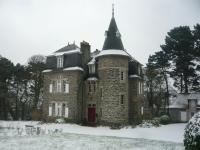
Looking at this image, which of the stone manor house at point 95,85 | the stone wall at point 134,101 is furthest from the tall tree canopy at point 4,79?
the stone wall at point 134,101

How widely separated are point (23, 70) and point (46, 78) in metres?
10.8

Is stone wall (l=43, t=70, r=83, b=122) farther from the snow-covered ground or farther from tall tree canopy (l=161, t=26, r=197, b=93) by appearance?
tall tree canopy (l=161, t=26, r=197, b=93)

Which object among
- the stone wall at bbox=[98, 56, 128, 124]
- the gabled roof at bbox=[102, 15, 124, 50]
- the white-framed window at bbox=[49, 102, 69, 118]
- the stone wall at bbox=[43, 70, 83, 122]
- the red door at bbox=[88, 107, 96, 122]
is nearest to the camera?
the stone wall at bbox=[98, 56, 128, 124]

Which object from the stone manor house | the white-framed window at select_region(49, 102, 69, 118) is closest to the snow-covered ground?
the stone manor house

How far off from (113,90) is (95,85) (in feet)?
9.99

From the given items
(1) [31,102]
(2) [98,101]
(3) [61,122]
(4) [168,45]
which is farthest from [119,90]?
(1) [31,102]

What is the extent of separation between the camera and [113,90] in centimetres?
2825

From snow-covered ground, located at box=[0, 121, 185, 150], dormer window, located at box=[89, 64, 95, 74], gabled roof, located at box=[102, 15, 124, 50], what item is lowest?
snow-covered ground, located at box=[0, 121, 185, 150]

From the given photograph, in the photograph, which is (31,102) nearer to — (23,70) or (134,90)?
(23,70)

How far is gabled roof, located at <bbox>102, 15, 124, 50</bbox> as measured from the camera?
97.4 ft

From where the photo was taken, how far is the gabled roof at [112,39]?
29.7 m

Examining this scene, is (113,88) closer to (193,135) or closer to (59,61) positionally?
(59,61)

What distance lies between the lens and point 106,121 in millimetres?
28125

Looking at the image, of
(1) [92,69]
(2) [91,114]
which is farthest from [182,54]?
(2) [91,114]
